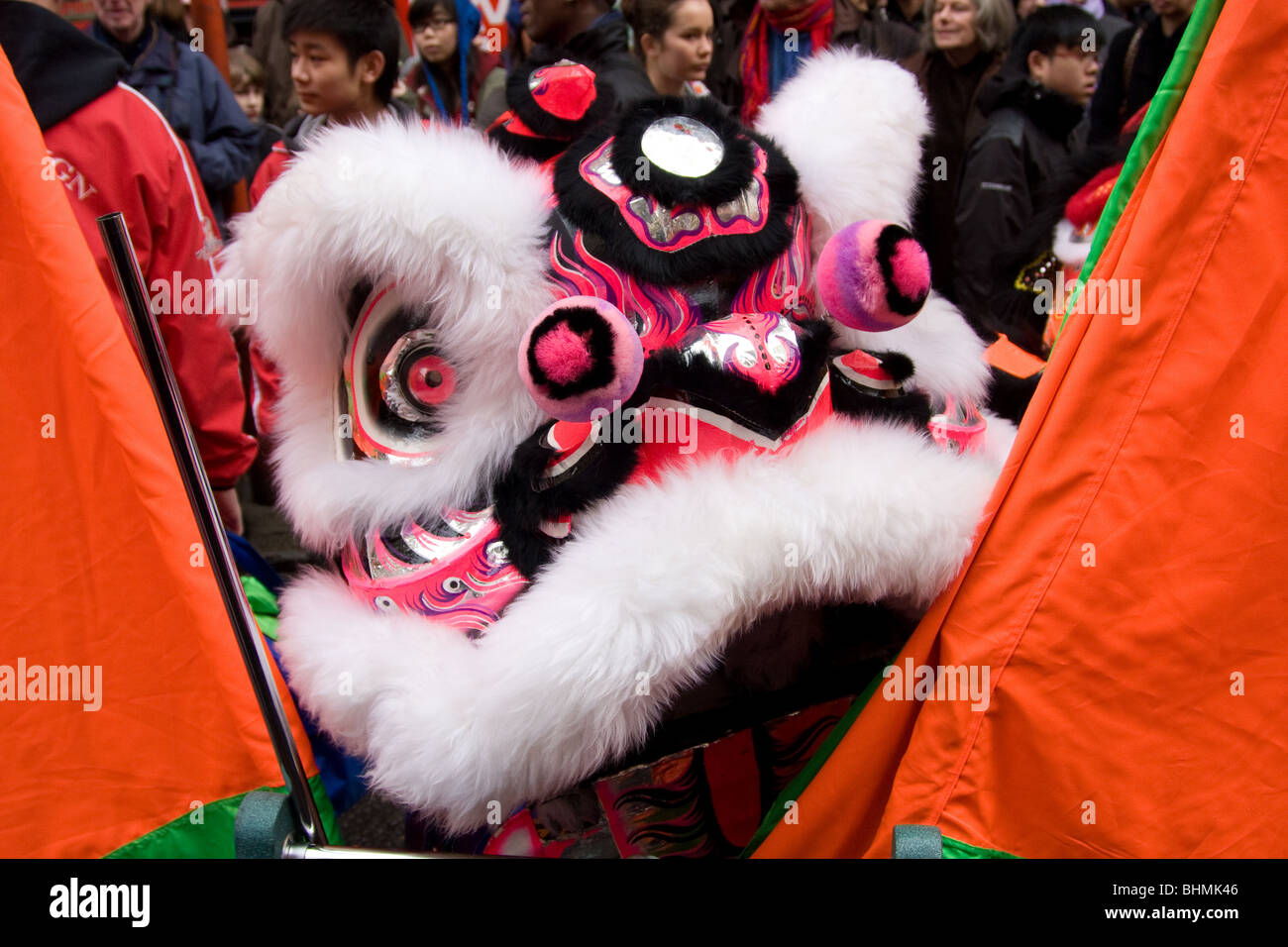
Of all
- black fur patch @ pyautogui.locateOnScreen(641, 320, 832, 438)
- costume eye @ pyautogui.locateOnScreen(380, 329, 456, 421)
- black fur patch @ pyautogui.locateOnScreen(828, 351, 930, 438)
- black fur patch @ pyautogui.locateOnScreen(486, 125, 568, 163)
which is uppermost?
black fur patch @ pyautogui.locateOnScreen(486, 125, 568, 163)

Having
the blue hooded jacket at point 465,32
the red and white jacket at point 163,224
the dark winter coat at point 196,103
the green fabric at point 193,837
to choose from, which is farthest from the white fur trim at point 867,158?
the dark winter coat at point 196,103

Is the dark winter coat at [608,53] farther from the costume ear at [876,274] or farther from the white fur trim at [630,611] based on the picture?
the white fur trim at [630,611]

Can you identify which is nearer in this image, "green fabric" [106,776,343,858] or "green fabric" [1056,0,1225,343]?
"green fabric" [1056,0,1225,343]

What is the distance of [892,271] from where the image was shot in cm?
128

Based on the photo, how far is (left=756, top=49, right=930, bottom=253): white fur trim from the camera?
1.47 metres

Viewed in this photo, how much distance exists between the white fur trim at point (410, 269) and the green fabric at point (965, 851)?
68 cm

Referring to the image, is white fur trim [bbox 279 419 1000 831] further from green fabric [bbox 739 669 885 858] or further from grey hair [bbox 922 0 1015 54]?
grey hair [bbox 922 0 1015 54]

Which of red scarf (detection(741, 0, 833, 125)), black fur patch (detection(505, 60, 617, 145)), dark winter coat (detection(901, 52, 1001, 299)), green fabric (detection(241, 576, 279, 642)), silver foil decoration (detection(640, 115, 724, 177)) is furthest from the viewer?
dark winter coat (detection(901, 52, 1001, 299))

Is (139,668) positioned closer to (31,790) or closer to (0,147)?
(31,790)

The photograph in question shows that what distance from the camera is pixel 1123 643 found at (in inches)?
44.9

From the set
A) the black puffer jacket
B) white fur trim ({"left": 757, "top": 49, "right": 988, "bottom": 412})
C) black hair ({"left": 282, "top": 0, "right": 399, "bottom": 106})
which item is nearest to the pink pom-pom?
white fur trim ({"left": 757, "top": 49, "right": 988, "bottom": 412})

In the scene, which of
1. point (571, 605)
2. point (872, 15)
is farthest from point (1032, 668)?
point (872, 15)

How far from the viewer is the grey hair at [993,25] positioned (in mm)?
3189

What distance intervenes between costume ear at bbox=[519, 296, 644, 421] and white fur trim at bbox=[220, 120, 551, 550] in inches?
6.2
